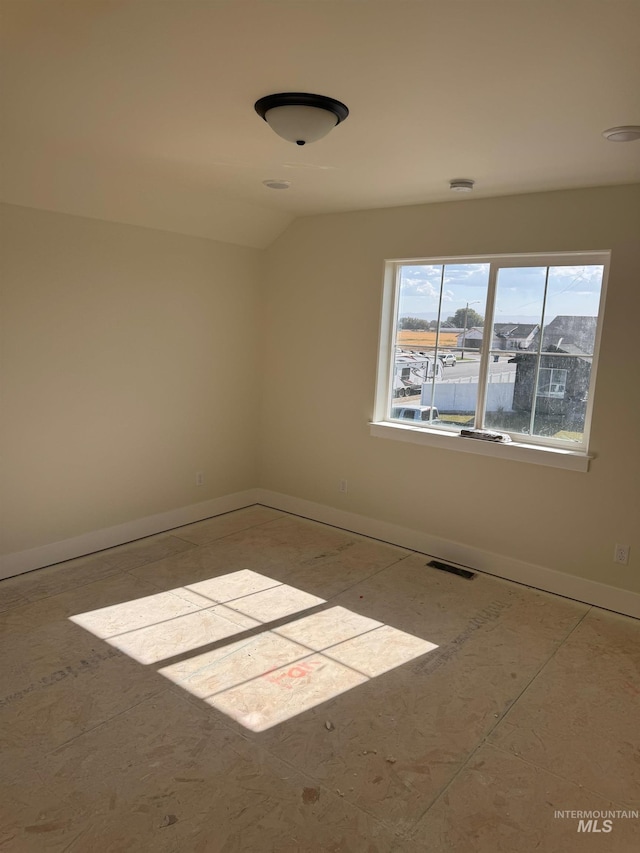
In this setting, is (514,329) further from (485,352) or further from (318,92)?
(318,92)

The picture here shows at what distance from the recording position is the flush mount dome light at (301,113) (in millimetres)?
2215

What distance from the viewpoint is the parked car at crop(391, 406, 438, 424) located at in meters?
4.38

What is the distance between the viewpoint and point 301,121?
7.42ft

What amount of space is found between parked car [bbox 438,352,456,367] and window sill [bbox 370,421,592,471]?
490 millimetres

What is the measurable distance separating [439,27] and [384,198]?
232cm

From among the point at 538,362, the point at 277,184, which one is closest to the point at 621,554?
the point at 538,362

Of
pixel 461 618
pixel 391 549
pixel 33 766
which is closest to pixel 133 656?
pixel 33 766

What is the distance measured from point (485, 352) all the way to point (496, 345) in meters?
0.09

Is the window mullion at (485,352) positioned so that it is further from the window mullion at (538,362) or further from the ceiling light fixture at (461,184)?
the ceiling light fixture at (461,184)

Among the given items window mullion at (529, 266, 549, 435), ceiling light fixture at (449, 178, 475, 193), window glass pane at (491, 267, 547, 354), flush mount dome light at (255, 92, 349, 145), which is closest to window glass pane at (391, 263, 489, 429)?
window glass pane at (491, 267, 547, 354)

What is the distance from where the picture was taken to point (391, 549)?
14.5ft

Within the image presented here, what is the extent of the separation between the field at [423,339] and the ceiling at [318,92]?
97 cm

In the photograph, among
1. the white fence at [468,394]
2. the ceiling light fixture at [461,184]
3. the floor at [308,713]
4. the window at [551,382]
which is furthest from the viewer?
the white fence at [468,394]

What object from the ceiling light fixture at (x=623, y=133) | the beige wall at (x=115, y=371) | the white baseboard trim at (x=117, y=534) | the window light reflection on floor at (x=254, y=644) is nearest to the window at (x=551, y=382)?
the ceiling light fixture at (x=623, y=133)
